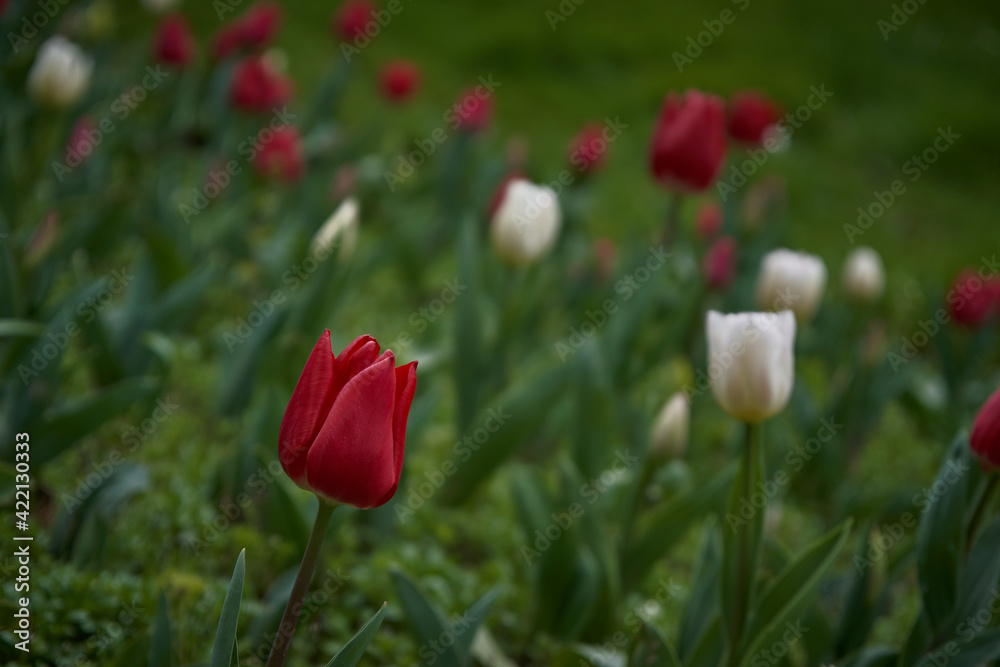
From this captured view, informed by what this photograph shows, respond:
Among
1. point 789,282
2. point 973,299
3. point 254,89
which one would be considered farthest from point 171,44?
point 973,299

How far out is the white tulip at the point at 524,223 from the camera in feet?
7.16

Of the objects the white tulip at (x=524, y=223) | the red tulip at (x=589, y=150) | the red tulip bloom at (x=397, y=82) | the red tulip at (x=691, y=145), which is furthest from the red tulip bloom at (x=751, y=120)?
the red tulip bloom at (x=397, y=82)

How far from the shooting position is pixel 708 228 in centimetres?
356

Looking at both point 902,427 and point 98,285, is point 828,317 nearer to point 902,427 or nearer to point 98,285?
point 902,427

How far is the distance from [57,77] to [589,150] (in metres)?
1.88

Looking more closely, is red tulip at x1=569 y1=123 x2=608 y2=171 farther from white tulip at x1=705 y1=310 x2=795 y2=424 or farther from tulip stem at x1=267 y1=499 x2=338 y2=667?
tulip stem at x1=267 y1=499 x2=338 y2=667

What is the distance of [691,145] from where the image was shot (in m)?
2.28

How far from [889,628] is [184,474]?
5.82 ft

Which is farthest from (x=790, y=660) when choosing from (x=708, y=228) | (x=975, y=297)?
(x=708, y=228)

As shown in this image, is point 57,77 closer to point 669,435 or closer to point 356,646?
point 669,435

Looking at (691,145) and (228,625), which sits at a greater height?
(228,625)

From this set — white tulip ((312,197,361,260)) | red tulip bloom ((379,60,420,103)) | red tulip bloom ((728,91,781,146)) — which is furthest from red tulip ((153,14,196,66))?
red tulip bloom ((728,91,781,146))

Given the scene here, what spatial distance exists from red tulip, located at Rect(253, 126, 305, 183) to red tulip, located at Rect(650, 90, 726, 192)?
136 cm

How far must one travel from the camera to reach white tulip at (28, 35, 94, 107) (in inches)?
93.3
